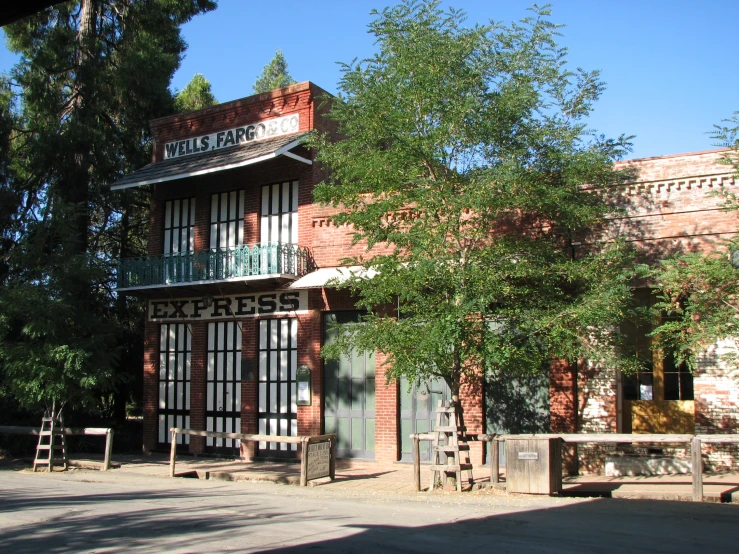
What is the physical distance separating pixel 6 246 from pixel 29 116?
4086mm

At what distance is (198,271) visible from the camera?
1877 centimetres

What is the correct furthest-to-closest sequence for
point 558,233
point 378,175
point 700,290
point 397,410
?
1. point 397,410
2. point 558,233
3. point 378,175
4. point 700,290

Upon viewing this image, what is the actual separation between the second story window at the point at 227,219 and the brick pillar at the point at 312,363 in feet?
10.4

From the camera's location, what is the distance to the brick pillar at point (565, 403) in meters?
14.3

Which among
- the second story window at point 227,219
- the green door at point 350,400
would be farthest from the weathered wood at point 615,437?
the second story window at point 227,219

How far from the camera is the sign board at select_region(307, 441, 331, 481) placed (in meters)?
14.0

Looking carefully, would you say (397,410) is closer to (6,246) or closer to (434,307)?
(434,307)

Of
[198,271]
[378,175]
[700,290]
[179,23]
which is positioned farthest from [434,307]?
[179,23]

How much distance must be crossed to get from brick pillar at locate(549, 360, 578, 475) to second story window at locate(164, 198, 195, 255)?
411 inches

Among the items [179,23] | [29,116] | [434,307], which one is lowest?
[434,307]

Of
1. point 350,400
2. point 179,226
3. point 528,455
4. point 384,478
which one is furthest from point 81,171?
point 528,455

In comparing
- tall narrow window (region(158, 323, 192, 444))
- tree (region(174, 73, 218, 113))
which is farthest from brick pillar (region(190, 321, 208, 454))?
tree (region(174, 73, 218, 113))

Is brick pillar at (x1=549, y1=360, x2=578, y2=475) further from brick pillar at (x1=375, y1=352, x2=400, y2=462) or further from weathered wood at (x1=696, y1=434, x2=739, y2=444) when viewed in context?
brick pillar at (x1=375, y1=352, x2=400, y2=462)

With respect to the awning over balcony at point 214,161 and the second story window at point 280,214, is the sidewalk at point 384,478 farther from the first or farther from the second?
the awning over balcony at point 214,161
